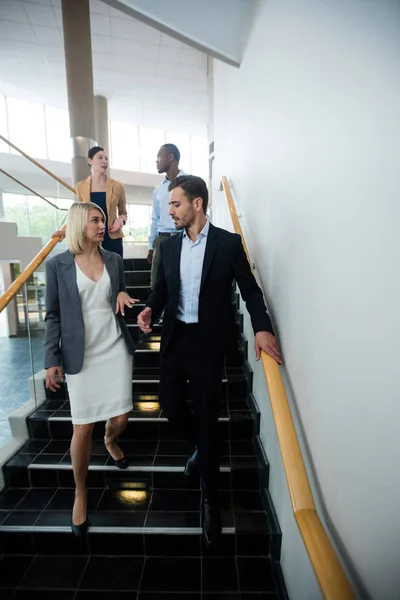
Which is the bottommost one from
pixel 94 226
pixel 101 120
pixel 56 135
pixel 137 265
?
pixel 137 265

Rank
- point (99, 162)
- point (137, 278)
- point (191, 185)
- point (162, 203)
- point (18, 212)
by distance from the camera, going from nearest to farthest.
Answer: point (191, 185) < point (99, 162) < point (162, 203) < point (137, 278) < point (18, 212)

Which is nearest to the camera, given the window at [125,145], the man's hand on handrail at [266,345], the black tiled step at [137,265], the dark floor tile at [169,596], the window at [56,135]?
the man's hand on handrail at [266,345]

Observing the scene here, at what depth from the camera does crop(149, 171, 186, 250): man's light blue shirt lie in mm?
2952

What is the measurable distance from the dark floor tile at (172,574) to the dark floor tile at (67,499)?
486 mm

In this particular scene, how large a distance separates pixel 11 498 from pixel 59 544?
50 centimetres

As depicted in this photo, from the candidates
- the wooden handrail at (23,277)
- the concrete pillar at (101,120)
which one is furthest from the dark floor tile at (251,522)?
the concrete pillar at (101,120)

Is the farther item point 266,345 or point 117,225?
point 117,225

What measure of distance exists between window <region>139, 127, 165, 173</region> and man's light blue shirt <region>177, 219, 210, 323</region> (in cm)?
1379

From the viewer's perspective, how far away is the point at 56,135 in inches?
471

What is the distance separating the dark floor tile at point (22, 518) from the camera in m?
1.90

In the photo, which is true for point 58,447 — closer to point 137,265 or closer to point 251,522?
point 251,522

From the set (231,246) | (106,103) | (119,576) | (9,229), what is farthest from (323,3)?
(106,103)

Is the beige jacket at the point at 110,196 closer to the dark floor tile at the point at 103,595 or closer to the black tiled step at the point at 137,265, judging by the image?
the black tiled step at the point at 137,265

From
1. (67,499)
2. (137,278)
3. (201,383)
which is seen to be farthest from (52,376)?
(137,278)
